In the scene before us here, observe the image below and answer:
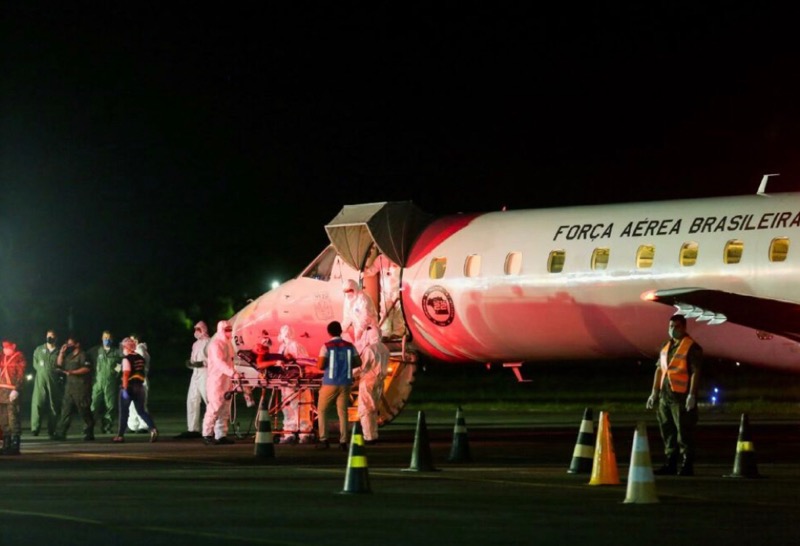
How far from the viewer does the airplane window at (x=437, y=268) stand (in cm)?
2759

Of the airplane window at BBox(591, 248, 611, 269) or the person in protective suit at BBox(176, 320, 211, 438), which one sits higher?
the airplane window at BBox(591, 248, 611, 269)

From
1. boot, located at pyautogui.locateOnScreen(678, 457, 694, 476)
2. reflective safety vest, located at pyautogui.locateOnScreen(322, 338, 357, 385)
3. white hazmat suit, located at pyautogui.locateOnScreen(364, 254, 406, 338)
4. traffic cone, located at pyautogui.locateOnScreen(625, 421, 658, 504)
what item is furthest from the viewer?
white hazmat suit, located at pyautogui.locateOnScreen(364, 254, 406, 338)

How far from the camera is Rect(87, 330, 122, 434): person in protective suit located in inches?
1145

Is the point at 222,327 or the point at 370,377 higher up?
the point at 222,327

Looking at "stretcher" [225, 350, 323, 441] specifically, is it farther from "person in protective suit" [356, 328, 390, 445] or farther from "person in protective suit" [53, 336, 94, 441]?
"person in protective suit" [53, 336, 94, 441]

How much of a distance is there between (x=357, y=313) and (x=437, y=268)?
12.1ft

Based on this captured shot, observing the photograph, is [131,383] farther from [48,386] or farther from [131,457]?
[131,457]

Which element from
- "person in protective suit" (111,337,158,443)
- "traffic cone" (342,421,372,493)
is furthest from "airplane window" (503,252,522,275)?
"traffic cone" (342,421,372,493)

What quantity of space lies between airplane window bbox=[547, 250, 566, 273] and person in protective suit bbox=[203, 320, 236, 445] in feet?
17.0

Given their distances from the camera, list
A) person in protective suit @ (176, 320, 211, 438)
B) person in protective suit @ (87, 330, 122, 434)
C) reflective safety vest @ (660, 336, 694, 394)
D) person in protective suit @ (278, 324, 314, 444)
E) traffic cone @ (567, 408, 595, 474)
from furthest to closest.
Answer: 1. person in protective suit @ (87, 330, 122, 434)
2. person in protective suit @ (176, 320, 211, 438)
3. person in protective suit @ (278, 324, 314, 444)
4. reflective safety vest @ (660, 336, 694, 394)
5. traffic cone @ (567, 408, 595, 474)

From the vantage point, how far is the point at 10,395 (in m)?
22.4

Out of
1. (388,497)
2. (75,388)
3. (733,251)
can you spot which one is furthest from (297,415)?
(388,497)

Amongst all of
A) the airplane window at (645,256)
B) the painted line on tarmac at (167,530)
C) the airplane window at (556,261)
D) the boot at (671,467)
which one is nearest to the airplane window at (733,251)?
the airplane window at (645,256)

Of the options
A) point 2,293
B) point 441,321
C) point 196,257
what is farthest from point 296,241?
point 441,321
